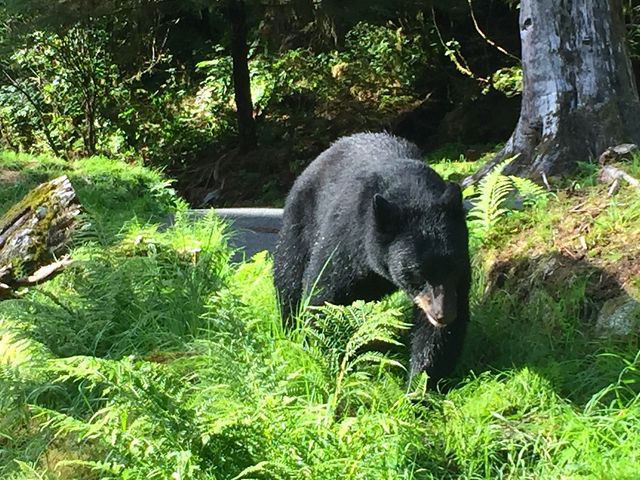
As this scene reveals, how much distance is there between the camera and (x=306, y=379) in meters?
4.38

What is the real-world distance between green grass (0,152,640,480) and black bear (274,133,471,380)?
8.2 inches

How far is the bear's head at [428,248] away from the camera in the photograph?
448cm

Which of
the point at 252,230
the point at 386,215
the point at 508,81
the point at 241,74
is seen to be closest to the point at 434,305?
the point at 386,215

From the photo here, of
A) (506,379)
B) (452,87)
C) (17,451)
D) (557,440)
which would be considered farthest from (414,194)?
(452,87)

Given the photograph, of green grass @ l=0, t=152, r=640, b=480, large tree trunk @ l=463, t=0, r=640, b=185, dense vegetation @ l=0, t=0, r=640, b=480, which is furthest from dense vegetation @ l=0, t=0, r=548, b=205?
green grass @ l=0, t=152, r=640, b=480

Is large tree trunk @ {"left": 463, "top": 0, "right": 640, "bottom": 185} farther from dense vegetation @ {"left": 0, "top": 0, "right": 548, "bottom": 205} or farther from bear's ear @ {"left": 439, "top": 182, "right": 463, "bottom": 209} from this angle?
dense vegetation @ {"left": 0, "top": 0, "right": 548, "bottom": 205}

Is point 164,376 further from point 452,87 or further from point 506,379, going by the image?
point 452,87

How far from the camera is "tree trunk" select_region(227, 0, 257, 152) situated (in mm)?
17141

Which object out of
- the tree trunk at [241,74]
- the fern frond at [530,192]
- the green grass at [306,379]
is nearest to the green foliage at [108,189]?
the green grass at [306,379]

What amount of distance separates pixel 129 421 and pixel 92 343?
146 cm

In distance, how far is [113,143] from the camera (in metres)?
20.6

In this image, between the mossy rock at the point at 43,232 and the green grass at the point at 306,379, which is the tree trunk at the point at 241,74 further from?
the green grass at the point at 306,379

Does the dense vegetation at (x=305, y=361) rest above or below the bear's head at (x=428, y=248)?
below

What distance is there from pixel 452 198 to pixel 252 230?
4492 millimetres
